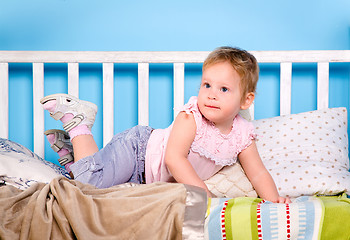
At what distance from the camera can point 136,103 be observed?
2.04 metres

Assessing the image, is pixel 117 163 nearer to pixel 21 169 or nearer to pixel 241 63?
pixel 21 169

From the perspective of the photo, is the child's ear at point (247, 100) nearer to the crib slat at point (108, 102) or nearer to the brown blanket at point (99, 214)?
the brown blanket at point (99, 214)

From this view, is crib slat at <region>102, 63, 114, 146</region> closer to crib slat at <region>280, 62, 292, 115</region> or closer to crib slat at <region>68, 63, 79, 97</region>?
Result: crib slat at <region>68, 63, 79, 97</region>

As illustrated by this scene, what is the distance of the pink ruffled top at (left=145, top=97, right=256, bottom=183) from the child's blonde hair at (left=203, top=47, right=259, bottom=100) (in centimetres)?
13

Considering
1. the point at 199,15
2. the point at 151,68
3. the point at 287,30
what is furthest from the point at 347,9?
the point at 151,68

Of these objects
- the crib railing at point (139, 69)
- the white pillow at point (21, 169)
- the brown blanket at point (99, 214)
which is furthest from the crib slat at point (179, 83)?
the brown blanket at point (99, 214)

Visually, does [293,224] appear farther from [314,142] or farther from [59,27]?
[59,27]

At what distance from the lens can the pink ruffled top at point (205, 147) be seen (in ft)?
4.72

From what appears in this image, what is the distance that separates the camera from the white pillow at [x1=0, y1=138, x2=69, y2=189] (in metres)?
1.26

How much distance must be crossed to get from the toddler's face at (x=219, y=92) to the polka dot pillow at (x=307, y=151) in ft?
0.87

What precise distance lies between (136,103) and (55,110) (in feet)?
1.58

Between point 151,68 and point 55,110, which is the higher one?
point 151,68

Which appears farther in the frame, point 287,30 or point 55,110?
point 287,30

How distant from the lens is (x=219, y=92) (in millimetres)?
1387
